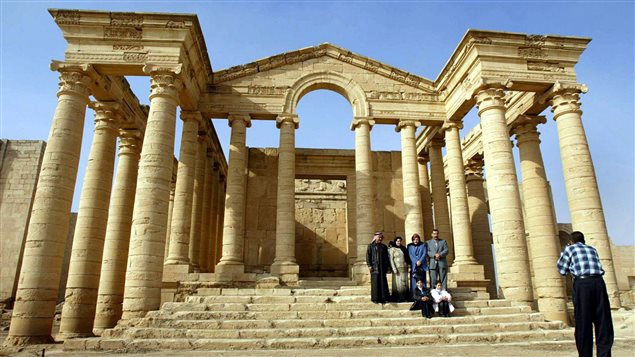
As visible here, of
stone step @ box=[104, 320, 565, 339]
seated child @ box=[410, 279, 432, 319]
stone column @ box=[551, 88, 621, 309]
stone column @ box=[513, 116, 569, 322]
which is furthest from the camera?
stone column @ box=[513, 116, 569, 322]

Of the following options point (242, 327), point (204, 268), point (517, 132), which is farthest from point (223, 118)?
point (517, 132)

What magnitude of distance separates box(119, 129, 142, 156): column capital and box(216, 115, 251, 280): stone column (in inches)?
185

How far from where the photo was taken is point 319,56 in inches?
709

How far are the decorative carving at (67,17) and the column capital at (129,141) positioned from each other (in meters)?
5.26

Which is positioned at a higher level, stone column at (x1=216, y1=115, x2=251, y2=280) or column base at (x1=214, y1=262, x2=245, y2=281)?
stone column at (x1=216, y1=115, x2=251, y2=280)

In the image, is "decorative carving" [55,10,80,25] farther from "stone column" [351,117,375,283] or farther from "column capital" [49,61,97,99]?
"stone column" [351,117,375,283]

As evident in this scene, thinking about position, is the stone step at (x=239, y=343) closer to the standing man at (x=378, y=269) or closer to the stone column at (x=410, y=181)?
the standing man at (x=378, y=269)

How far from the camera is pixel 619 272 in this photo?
2794 cm

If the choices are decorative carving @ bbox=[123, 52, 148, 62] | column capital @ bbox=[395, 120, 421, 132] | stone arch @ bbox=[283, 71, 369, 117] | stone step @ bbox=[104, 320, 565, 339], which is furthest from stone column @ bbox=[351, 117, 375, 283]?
decorative carving @ bbox=[123, 52, 148, 62]

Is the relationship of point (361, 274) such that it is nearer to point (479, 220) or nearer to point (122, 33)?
point (479, 220)

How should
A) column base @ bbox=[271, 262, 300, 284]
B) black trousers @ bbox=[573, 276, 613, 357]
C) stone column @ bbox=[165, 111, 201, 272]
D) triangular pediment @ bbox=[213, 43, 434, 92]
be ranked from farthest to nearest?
triangular pediment @ bbox=[213, 43, 434, 92] → stone column @ bbox=[165, 111, 201, 272] → column base @ bbox=[271, 262, 300, 284] → black trousers @ bbox=[573, 276, 613, 357]

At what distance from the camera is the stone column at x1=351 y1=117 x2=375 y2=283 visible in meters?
15.1

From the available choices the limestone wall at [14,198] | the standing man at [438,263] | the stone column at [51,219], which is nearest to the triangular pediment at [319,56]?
the stone column at [51,219]

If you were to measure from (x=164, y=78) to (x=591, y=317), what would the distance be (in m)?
13.1
